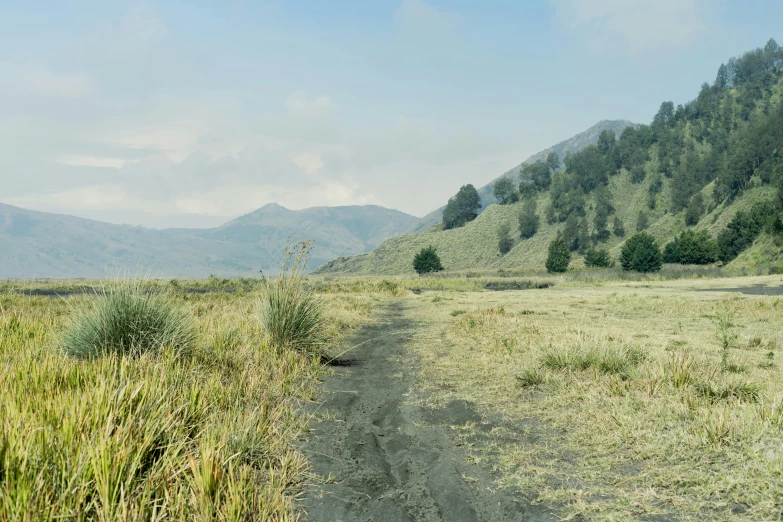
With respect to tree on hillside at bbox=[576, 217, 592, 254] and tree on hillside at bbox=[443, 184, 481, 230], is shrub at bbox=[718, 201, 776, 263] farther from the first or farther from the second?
tree on hillside at bbox=[443, 184, 481, 230]

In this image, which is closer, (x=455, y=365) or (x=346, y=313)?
(x=455, y=365)

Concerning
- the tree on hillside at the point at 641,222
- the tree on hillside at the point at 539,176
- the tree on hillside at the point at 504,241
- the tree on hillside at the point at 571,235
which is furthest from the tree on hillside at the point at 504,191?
the tree on hillside at the point at 641,222

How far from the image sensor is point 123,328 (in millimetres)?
8180

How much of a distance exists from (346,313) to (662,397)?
1340 centimetres

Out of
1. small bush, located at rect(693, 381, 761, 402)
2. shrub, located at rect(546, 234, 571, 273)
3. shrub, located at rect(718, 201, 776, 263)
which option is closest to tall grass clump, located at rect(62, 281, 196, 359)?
small bush, located at rect(693, 381, 761, 402)

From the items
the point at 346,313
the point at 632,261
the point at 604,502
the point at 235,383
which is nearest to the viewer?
the point at 604,502

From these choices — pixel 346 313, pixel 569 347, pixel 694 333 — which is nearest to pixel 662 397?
pixel 569 347

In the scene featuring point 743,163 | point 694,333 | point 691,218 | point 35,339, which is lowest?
point 694,333

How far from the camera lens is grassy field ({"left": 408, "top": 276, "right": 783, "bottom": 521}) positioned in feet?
13.9

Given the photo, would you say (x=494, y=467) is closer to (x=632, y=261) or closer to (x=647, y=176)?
(x=632, y=261)

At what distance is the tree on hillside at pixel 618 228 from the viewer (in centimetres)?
12400

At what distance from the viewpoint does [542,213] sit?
476 feet

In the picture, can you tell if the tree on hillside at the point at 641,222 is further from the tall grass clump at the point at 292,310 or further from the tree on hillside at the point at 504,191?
the tall grass clump at the point at 292,310

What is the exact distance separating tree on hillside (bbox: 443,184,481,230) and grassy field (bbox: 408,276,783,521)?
531 ft
